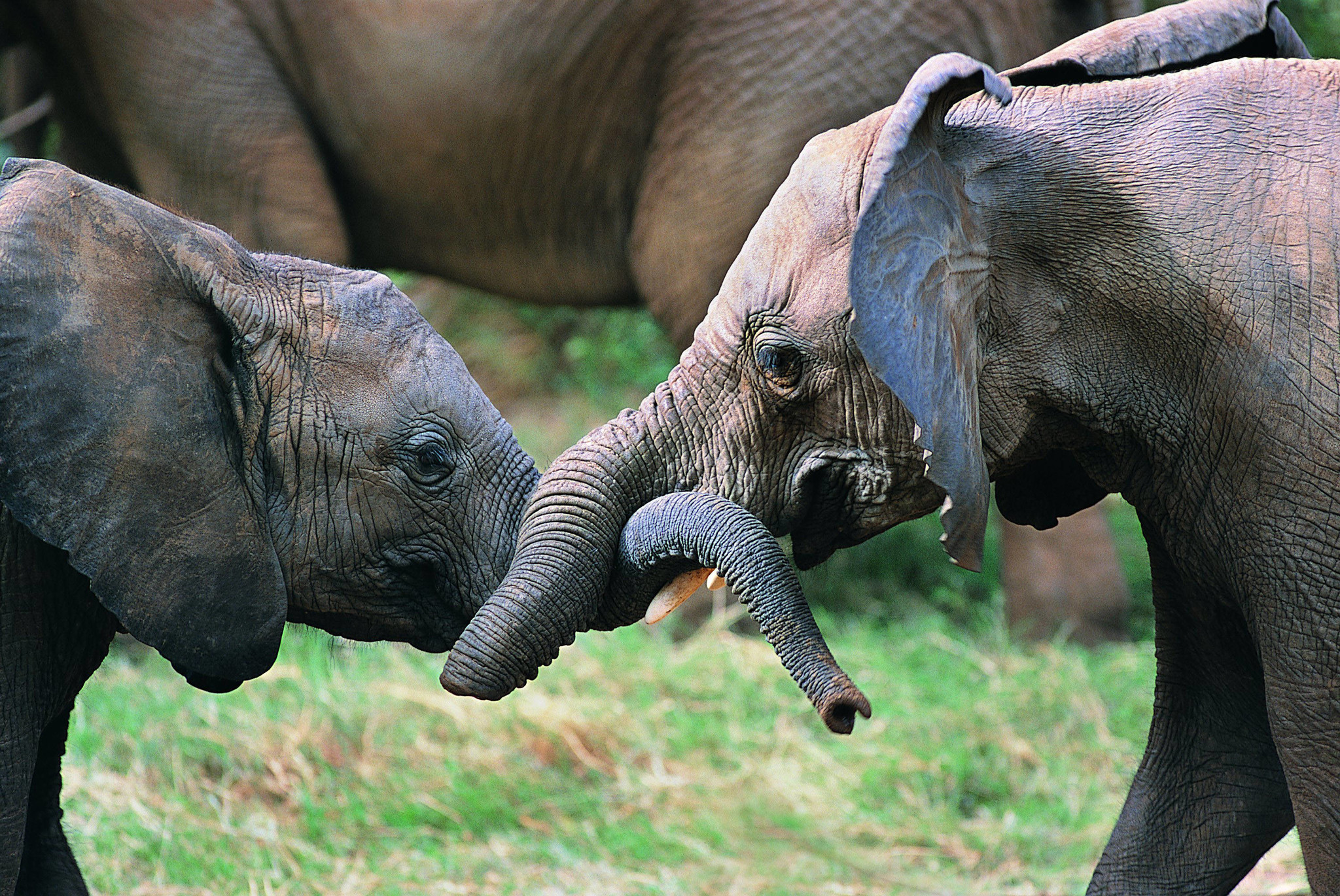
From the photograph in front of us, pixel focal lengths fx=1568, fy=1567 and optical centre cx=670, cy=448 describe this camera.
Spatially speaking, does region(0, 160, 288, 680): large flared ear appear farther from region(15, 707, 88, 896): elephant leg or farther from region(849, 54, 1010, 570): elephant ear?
region(849, 54, 1010, 570): elephant ear

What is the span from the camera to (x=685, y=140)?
426 centimetres

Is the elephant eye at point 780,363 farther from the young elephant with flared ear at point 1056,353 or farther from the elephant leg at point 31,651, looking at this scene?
the elephant leg at point 31,651

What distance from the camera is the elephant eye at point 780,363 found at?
2.54 m

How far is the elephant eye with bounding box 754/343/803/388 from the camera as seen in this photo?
2.54 m

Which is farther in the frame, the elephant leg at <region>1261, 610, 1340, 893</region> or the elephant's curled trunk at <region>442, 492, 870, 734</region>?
the elephant's curled trunk at <region>442, 492, 870, 734</region>

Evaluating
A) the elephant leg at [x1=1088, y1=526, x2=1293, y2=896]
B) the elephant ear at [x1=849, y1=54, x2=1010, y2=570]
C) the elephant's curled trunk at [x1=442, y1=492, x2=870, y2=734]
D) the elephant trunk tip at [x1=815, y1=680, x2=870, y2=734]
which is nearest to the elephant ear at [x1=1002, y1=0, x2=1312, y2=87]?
the elephant ear at [x1=849, y1=54, x2=1010, y2=570]

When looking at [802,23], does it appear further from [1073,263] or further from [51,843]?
[51,843]

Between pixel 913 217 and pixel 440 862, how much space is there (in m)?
2.24

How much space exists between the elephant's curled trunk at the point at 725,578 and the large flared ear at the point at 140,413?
1.16 ft

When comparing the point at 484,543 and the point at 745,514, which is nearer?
the point at 745,514

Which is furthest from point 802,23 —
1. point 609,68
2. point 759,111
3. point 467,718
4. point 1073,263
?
point 467,718

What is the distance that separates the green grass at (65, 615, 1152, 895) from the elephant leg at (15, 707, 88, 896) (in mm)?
734

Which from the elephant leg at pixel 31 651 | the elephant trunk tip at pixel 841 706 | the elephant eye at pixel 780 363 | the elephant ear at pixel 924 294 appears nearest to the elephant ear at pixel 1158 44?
the elephant ear at pixel 924 294

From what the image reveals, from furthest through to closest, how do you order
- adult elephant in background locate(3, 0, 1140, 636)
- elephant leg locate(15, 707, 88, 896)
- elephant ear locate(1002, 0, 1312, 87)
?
adult elephant in background locate(3, 0, 1140, 636), elephant leg locate(15, 707, 88, 896), elephant ear locate(1002, 0, 1312, 87)
